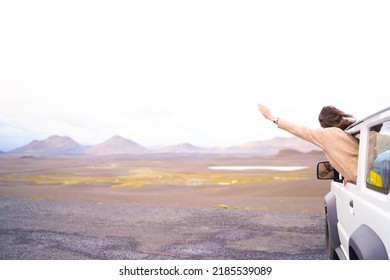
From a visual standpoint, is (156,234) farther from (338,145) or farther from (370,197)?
(370,197)

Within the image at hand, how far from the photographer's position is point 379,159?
2682mm

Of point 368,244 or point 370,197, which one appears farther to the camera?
point 370,197

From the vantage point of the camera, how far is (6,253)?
19.4 ft

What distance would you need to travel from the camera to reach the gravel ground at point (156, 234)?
6008mm

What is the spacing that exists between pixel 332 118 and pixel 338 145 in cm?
39

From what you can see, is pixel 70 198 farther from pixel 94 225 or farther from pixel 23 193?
pixel 94 225

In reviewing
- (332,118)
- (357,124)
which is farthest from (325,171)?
(357,124)

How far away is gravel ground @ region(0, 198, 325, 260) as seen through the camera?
6008mm

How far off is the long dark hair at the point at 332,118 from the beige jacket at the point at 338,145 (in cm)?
19

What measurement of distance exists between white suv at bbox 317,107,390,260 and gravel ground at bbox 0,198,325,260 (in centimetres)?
268

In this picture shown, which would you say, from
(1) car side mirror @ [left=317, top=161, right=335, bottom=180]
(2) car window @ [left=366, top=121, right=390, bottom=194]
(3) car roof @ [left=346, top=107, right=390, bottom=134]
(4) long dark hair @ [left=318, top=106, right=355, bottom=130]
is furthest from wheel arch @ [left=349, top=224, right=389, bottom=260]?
(1) car side mirror @ [left=317, top=161, right=335, bottom=180]
